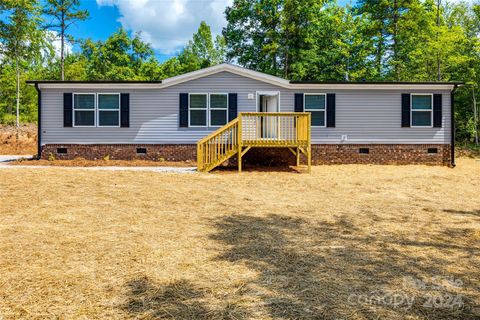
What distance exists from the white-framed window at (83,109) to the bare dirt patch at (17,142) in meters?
5.40

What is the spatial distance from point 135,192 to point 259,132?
5.97m

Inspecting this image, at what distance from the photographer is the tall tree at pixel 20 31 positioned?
67.7ft

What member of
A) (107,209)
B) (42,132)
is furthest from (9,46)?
(107,209)

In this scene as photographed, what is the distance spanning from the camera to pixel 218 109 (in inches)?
556

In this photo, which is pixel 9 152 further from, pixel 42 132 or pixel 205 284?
pixel 205 284

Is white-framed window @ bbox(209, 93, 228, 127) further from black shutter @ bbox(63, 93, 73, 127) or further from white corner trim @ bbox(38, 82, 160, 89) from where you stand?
black shutter @ bbox(63, 93, 73, 127)

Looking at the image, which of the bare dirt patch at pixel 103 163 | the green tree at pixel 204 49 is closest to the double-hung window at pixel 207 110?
the bare dirt patch at pixel 103 163

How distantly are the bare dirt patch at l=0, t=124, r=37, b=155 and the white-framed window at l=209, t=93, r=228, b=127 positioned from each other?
10047 millimetres

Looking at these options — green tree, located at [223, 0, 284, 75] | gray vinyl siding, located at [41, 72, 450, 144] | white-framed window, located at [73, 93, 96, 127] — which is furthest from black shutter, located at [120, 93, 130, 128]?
green tree, located at [223, 0, 284, 75]

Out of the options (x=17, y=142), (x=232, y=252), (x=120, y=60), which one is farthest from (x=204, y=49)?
(x=232, y=252)

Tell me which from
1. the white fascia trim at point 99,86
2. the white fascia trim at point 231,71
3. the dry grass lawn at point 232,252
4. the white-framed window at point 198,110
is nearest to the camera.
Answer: the dry grass lawn at point 232,252

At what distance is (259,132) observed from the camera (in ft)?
41.7

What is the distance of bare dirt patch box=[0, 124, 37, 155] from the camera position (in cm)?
1828

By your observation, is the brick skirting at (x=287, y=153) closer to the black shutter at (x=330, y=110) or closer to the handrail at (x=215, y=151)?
the black shutter at (x=330, y=110)
